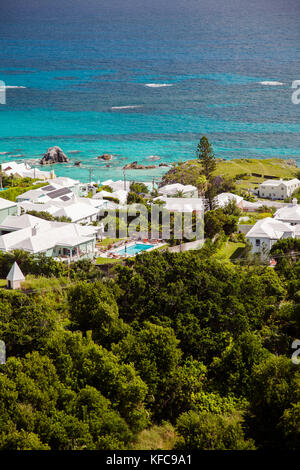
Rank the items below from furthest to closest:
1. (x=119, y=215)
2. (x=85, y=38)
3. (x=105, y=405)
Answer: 1. (x=85, y=38)
2. (x=119, y=215)
3. (x=105, y=405)

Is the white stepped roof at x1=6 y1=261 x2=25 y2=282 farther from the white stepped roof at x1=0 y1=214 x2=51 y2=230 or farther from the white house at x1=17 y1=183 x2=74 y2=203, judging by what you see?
the white house at x1=17 y1=183 x2=74 y2=203

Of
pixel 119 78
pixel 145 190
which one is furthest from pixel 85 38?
pixel 145 190

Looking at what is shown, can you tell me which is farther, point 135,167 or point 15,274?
point 135,167

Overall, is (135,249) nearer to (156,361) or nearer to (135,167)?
(156,361)

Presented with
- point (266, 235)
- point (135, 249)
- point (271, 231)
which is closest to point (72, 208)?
point (135, 249)

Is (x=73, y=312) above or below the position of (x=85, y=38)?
below

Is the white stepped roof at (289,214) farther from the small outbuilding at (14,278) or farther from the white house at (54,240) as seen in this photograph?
the small outbuilding at (14,278)
